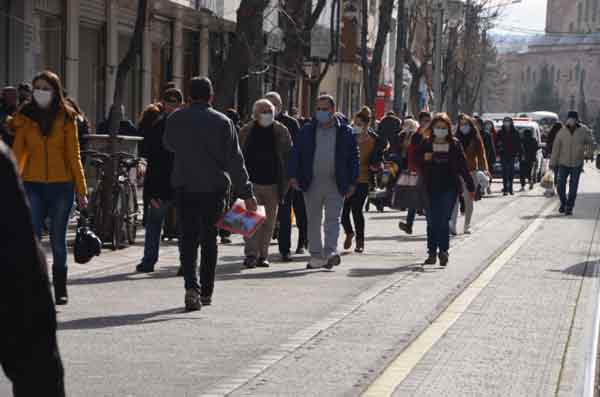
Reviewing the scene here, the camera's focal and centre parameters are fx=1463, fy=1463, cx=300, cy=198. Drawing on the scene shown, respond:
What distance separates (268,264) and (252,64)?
311 inches

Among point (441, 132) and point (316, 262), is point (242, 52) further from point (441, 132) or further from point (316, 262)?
point (316, 262)

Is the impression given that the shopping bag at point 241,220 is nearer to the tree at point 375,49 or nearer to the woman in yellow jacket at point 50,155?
the woman in yellow jacket at point 50,155

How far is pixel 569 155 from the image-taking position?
26.5 meters

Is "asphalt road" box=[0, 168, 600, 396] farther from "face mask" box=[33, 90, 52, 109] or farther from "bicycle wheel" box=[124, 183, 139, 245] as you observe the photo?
"face mask" box=[33, 90, 52, 109]

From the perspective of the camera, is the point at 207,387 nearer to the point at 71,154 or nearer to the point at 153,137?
the point at 71,154

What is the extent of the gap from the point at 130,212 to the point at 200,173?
5692 millimetres

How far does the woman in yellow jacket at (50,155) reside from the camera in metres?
10.5

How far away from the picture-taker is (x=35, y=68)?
2441cm

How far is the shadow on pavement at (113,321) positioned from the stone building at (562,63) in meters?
153

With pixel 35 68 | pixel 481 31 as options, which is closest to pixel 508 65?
pixel 481 31

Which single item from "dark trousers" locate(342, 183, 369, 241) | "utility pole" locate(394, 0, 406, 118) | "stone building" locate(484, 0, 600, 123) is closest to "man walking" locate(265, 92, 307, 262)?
"dark trousers" locate(342, 183, 369, 241)

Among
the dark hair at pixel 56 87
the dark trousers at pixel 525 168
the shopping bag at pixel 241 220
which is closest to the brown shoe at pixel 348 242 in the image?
the shopping bag at pixel 241 220

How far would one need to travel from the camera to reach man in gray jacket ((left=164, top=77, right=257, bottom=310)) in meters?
10.8

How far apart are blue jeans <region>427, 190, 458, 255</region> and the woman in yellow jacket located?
17.5ft
